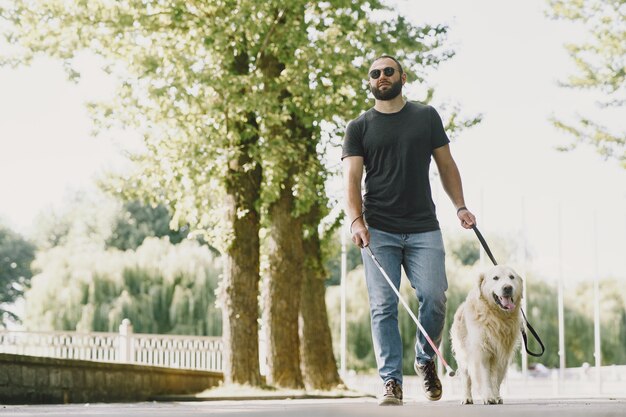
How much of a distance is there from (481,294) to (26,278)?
234 ft

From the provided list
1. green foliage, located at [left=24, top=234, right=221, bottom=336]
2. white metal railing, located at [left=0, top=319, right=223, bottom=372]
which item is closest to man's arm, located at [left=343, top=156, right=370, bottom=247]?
white metal railing, located at [left=0, top=319, right=223, bottom=372]

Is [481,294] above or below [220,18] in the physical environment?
below

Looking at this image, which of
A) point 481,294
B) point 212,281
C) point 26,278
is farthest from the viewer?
point 26,278

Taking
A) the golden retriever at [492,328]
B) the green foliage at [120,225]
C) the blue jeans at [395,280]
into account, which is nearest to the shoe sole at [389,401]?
the blue jeans at [395,280]

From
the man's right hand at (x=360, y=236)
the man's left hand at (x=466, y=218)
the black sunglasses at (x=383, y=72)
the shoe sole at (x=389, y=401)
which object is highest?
the black sunglasses at (x=383, y=72)

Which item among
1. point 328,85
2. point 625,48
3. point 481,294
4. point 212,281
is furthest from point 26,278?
point 481,294

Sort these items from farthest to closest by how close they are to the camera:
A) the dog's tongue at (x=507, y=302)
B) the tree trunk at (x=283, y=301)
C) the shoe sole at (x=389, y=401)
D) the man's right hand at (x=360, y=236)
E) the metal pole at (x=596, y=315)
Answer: the metal pole at (x=596, y=315) → the tree trunk at (x=283, y=301) → the dog's tongue at (x=507, y=302) → the man's right hand at (x=360, y=236) → the shoe sole at (x=389, y=401)

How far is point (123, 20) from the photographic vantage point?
20141 mm

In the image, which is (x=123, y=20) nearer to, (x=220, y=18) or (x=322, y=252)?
(x=220, y=18)

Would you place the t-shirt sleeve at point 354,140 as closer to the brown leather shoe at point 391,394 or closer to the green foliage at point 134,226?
A: the brown leather shoe at point 391,394

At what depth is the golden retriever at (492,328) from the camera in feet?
29.9

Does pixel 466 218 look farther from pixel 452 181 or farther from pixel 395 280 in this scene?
pixel 395 280

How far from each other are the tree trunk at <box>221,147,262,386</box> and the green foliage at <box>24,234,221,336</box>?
2584 centimetres

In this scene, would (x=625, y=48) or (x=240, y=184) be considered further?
(x=625, y=48)
